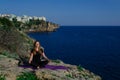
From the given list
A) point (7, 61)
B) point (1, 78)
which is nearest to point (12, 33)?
point (7, 61)

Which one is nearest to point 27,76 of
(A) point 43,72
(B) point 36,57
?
(A) point 43,72

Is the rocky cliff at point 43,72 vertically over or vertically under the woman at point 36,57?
under

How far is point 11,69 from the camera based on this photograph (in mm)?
17859

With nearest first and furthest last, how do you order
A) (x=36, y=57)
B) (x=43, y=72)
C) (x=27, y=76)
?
(x=27, y=76), (x=43, y=72), (x=36, y=57)

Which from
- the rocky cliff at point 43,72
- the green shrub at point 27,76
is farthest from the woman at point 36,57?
the green shrub at point 27,76

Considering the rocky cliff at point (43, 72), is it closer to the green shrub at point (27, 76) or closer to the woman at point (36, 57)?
the green shrub at point (27, 76)

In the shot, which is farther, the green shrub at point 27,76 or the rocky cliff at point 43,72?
the rocky cliff at point 43,72

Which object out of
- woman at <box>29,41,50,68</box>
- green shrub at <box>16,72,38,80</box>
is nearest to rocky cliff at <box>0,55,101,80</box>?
green shrub at <box>16,72,38,80</box>

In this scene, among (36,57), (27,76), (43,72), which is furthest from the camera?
(36,57)

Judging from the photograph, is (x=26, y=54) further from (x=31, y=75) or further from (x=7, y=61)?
(x=31, y=75)

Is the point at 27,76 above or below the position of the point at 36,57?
below

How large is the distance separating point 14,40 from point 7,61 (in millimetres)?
11670

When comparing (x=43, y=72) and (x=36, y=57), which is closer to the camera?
(x=43, y=72)

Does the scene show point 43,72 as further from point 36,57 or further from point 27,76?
point 36,57
